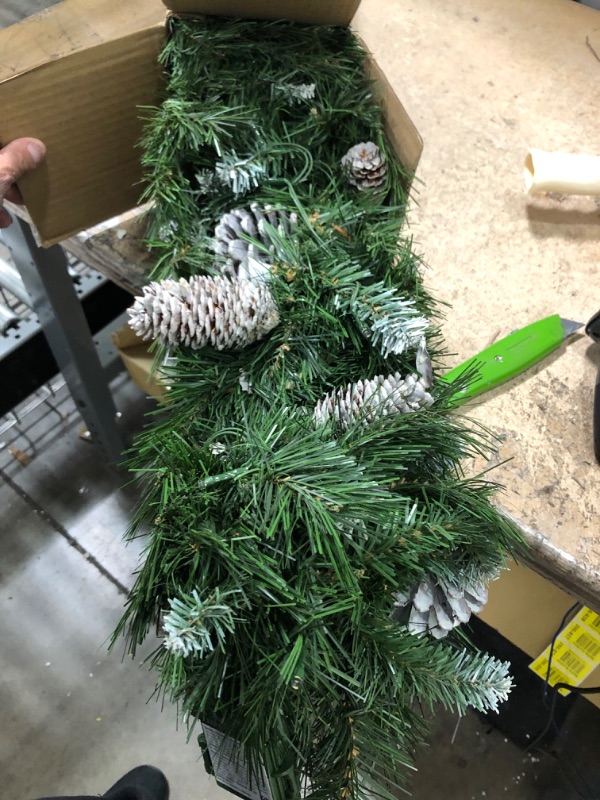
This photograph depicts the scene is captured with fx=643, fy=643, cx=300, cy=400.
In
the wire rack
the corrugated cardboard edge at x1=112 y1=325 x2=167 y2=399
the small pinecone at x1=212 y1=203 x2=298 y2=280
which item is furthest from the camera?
the wire rack

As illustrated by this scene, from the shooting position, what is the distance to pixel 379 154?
0.59 metres

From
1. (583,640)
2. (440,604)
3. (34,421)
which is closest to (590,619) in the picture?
(583,640)

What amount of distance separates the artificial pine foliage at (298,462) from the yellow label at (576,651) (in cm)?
36

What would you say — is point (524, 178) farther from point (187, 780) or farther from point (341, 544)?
point (187, 780)

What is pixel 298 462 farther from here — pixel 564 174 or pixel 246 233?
pixel 564 174

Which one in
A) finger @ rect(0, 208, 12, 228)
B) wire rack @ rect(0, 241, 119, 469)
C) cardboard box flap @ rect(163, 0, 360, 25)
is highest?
cardboard box flap @ rect(163, 0, 360, 25)

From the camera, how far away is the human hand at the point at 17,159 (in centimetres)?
54

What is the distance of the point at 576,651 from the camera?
776 mm

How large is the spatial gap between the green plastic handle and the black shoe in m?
0.72

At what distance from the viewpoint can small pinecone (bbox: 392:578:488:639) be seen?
431 millimetres

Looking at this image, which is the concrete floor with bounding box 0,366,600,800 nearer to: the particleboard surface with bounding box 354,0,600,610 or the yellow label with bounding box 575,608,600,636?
the yellow label with bounding box 575,608,600,636

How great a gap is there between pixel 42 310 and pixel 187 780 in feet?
2.46

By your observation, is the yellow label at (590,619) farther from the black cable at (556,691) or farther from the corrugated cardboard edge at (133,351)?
the corrugated cardboard edge at (133,351)

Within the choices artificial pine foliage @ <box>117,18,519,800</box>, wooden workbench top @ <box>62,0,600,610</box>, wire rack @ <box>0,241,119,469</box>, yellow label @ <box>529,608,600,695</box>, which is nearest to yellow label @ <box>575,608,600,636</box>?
yellow label @ <box>529,608,600,695</box>
